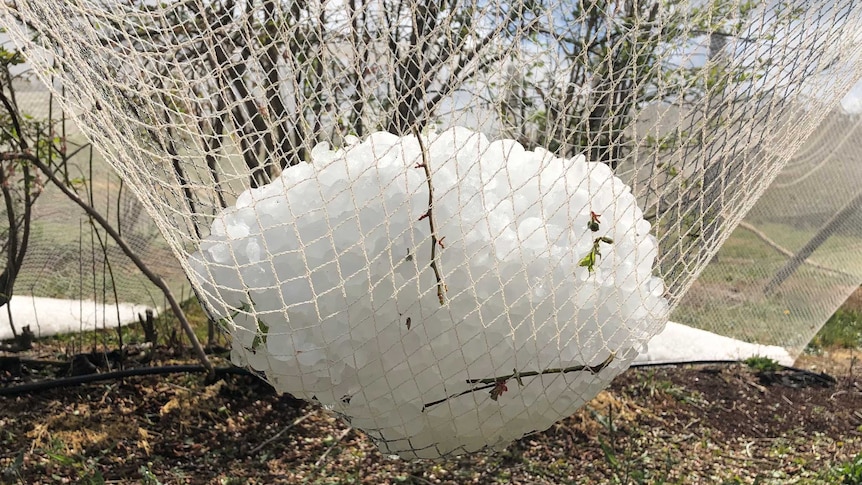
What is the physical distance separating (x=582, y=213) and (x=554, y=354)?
0.55 feet

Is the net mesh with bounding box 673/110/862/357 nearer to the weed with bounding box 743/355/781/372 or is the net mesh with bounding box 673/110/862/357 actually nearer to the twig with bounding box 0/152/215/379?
the weed with bounding box 743/355/781/372

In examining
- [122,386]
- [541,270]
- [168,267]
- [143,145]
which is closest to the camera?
[541,270]

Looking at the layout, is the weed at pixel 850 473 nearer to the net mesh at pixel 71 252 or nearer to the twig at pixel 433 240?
the twig at pixel 433 240

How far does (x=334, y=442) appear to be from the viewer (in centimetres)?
179

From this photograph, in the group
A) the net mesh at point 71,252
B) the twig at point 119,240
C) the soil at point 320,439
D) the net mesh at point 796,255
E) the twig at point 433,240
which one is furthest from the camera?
the net mesh at point 796,255

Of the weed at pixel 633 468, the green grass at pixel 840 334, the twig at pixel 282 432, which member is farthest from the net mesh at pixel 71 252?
the green grass at pixel 840 334

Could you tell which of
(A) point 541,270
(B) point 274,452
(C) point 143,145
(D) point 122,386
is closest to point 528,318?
(A) point 541,270

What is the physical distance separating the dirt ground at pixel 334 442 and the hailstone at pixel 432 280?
671mm

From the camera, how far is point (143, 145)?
3.52 ft

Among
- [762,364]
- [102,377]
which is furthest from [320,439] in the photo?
[762,364]

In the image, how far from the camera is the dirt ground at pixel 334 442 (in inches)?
62.8

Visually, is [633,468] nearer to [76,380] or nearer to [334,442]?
[334,442]

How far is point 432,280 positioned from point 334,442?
116 cm

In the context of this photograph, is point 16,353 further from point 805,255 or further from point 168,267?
point 805,255
